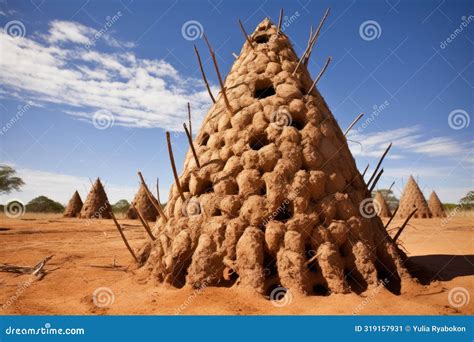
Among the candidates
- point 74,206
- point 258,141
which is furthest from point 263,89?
point 74,206

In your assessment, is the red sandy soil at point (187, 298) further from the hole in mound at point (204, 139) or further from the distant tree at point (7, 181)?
the distant tree at point (7, 181)

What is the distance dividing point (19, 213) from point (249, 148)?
67.6 feet

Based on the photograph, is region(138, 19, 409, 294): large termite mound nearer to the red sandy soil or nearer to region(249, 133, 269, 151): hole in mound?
region(249, 133, 269, 151): hole in mound

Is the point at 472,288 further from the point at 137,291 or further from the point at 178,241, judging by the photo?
the point at 137,291

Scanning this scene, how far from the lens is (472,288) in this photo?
3.35m

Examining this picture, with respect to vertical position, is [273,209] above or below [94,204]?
below

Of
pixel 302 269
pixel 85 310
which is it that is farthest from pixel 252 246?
pixel 85 310

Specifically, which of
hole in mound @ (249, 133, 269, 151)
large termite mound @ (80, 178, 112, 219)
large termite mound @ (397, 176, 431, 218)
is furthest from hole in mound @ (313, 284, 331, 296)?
large termite mound @ (397, 176, 431, 218)

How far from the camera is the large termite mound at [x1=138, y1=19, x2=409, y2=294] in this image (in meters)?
3.10

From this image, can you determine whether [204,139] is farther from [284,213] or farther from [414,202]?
[414,202]

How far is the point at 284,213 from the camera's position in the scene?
3.46m

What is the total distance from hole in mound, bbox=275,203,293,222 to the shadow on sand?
157 centimetres

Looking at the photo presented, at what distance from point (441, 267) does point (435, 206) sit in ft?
56.7

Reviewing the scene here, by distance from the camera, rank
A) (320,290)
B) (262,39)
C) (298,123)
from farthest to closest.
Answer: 1. (262,39)
2. (298,123)
3. (320,290)
